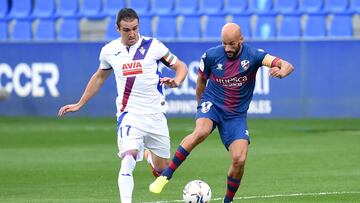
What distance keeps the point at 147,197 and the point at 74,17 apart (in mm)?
16128

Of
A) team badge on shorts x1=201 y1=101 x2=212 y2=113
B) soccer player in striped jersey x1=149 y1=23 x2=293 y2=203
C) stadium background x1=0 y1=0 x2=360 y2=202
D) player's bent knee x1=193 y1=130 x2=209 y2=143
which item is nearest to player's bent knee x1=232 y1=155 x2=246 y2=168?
soccer player in striped jersey x1=149 y1=23 x2=293 y2=203

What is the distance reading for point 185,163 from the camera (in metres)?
16.8

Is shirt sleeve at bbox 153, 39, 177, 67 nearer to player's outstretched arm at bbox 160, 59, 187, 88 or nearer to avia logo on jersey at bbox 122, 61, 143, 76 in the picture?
player's outstretched arm at bbox 160, 59, 187, 88

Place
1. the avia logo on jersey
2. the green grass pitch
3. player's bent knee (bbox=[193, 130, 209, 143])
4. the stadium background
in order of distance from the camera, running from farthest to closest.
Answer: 1. the stadium background
2. the green grass pitch
3. player's bent knee (bbox=[193, 130, 209, 143])
4. the avia logo on jersey

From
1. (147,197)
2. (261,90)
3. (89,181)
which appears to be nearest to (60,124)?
(261,90)

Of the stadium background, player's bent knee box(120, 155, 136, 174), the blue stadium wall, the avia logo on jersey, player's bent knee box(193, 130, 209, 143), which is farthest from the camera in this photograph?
the blue stadium wall

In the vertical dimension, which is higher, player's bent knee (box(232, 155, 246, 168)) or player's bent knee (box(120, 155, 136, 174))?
player's bent knee (box(120, 155, 136, 174))

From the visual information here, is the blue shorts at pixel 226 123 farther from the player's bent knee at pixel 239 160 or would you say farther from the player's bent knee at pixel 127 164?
the player's bent knee at pixel 127 164

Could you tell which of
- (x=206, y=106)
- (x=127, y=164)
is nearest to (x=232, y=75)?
(x=206, y=106)

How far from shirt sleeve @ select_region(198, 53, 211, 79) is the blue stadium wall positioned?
12.1 m

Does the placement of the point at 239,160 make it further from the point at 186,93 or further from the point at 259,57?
the point at 186,93

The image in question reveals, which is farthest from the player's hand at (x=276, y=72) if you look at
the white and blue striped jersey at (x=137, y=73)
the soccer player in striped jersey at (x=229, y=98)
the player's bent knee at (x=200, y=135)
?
the white and blue striped jersey at (x=137, y=73)

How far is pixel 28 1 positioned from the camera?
29.1 meters

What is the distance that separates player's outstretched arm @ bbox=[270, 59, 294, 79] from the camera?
10.8 meters
